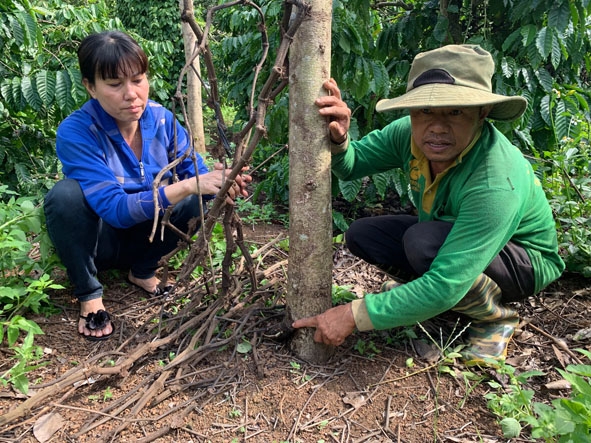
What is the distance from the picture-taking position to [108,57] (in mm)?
1936

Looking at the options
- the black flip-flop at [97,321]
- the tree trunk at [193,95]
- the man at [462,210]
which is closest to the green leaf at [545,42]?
the man at [462,210]

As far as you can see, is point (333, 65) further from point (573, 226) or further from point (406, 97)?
point (573, 226)

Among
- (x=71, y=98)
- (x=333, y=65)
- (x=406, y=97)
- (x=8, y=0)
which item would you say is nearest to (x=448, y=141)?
(x=406, y=97)

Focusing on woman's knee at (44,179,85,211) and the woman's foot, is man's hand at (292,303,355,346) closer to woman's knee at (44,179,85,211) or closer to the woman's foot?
the woman's foot

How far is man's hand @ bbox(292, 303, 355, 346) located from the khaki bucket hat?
720 mm

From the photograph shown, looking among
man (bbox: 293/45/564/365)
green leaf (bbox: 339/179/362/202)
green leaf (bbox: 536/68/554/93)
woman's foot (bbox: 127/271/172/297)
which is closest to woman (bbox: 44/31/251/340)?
woman's foot (bbox: 127/271/172/297)

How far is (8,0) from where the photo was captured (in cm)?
278

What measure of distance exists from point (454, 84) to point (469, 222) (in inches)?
18.2

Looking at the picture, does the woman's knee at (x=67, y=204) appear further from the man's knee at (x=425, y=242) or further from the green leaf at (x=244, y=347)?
the man's knee at (x=425, y=242)

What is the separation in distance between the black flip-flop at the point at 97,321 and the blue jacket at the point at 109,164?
407mm

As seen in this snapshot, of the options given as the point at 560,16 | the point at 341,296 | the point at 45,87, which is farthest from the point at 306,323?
the point at 45,87

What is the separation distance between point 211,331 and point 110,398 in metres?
0.44

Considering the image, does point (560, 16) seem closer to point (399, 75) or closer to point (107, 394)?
point (399, 75)

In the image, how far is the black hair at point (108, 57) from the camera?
1.94 m
